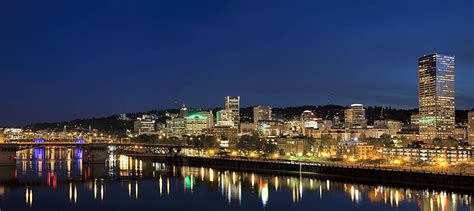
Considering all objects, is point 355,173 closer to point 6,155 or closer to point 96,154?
point 96,154


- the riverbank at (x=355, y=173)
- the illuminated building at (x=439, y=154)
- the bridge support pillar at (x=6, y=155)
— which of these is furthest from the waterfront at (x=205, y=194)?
the illuminated building at (x=439, y=154)

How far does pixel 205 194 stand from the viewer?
67.8 metres

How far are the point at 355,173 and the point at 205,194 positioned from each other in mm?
25572

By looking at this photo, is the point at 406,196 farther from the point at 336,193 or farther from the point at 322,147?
the point at 322,147

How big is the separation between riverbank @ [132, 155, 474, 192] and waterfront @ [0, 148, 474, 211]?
132 inches

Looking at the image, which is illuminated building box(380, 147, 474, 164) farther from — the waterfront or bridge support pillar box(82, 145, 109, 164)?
bridge support pillar box(82, 145, 109, 164)

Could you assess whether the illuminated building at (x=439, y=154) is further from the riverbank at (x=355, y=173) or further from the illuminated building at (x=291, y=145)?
the illuminated building at (x=291, y=145)

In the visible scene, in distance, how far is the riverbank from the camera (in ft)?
228

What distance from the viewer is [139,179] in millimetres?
84875

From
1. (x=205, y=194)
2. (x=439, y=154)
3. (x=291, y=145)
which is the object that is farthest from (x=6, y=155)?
(x=291, y=145)

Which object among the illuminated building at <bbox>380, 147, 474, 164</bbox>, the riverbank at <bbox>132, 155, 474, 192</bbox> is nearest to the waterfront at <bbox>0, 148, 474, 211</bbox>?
the riverbank at <bbox>132, 155, 474, 192</bbox>

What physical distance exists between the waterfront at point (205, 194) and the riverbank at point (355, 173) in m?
3.35

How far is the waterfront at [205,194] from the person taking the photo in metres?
58.5

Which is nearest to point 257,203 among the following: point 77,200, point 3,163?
point 77,200
